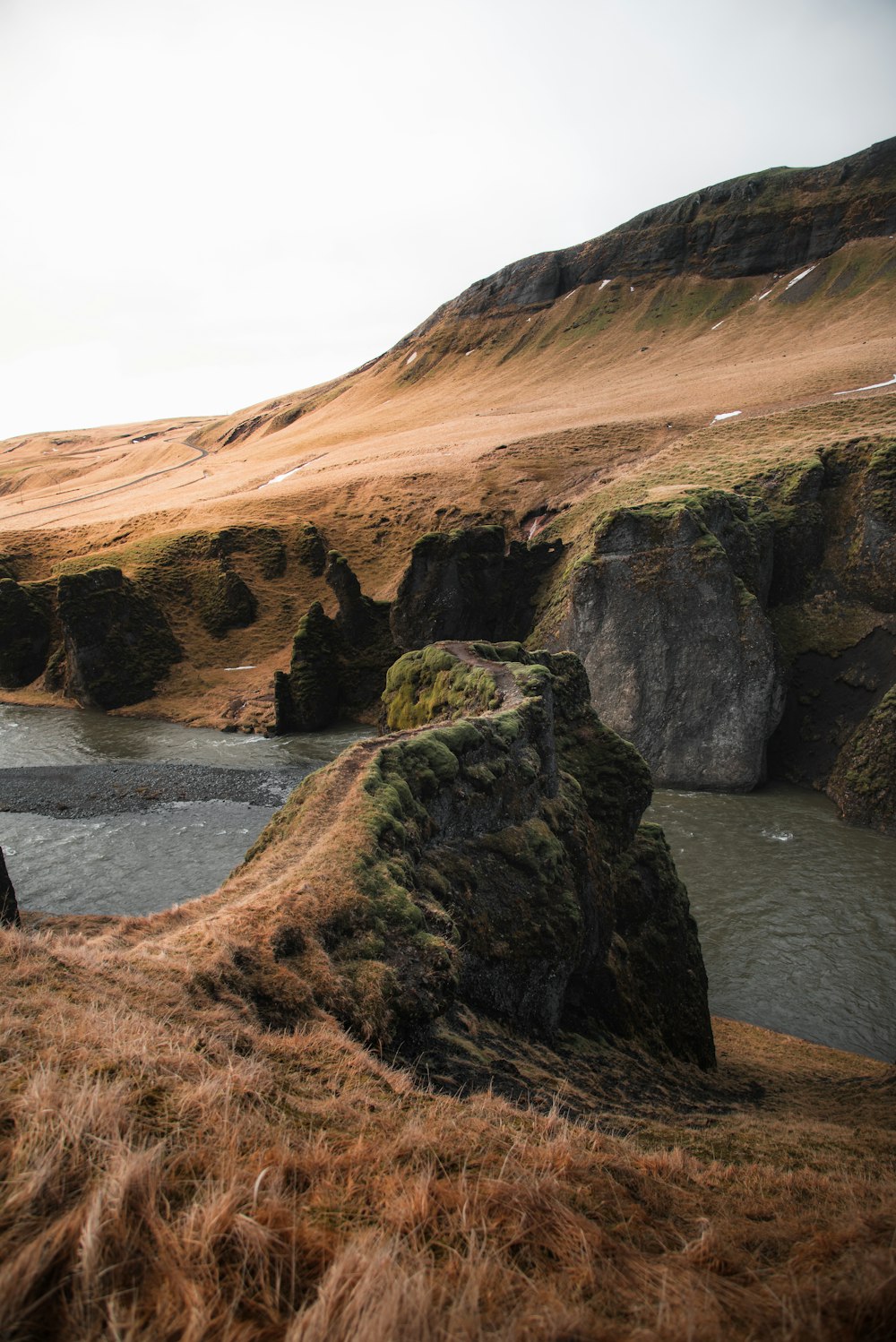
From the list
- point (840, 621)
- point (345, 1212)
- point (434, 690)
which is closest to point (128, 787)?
point (434, 690)

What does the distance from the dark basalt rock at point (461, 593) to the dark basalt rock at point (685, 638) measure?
10.3 metres

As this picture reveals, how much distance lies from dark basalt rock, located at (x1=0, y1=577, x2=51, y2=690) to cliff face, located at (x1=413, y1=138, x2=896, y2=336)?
111 meters

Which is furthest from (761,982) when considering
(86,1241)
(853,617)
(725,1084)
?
(853,617)

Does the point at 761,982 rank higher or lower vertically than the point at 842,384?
lower

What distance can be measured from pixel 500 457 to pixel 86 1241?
73.2 meters

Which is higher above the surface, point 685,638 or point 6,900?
point 6,900

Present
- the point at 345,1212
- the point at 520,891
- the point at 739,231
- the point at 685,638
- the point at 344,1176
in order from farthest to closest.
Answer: the point at 739,231
the point at 685,638
the point at 520,891
the point at 344,1176
the point at 345,1212

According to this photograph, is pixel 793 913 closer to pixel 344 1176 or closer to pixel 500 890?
pixel 500 890

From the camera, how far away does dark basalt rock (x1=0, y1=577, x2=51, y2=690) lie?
56.8m

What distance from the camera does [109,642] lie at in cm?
5341

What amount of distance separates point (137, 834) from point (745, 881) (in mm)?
23165

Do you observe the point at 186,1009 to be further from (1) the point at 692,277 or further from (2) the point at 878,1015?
(1) the point at 692,277

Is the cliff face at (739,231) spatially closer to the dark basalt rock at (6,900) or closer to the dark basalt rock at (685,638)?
the dark basalt rock at (685,638)

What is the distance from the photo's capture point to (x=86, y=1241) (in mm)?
3152
